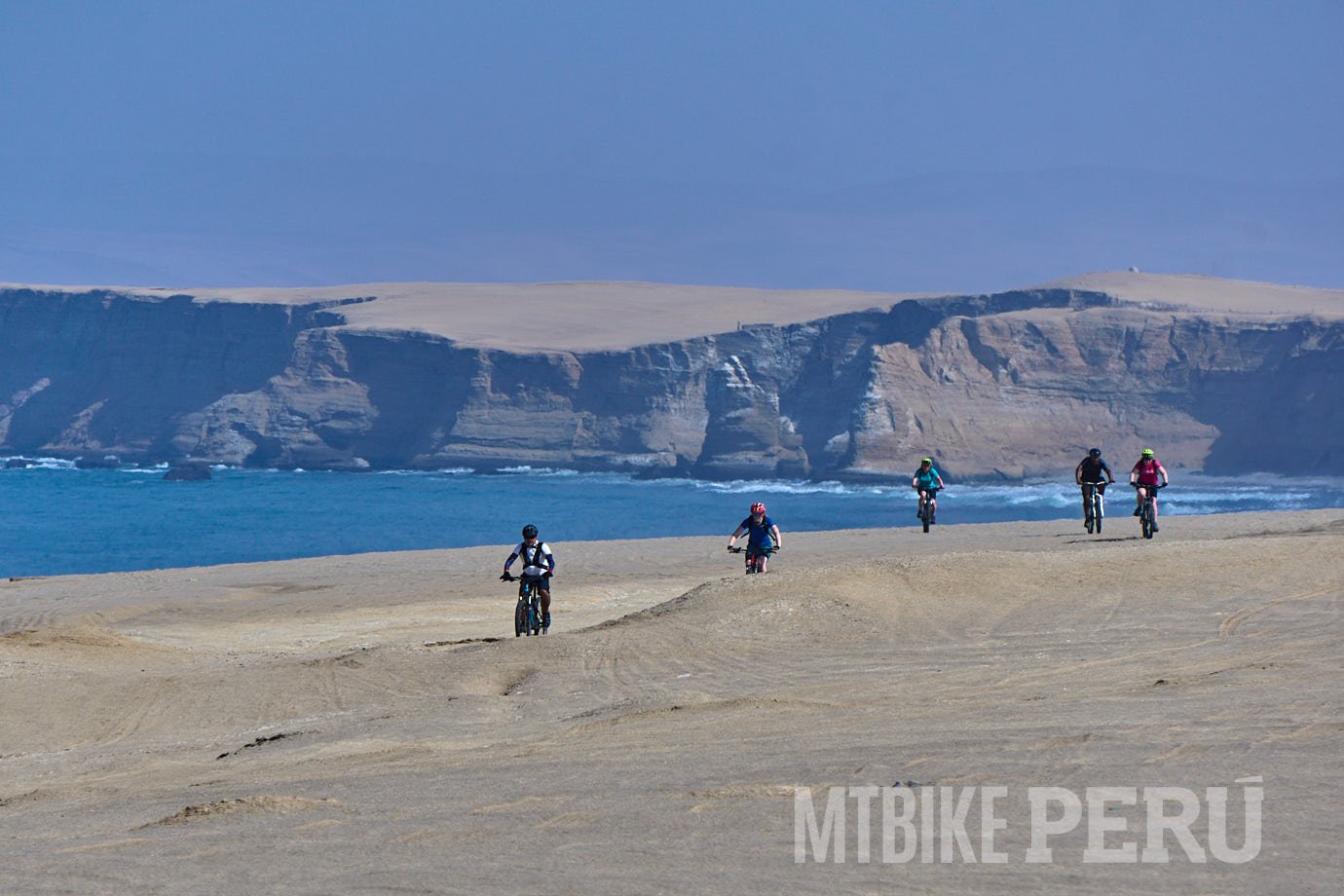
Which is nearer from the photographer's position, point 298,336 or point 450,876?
point 450,876

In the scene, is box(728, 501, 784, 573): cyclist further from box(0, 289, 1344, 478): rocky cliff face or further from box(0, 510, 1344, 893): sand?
box(0, 289, 1344, 478): rocky cliff face

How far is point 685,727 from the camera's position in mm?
9406

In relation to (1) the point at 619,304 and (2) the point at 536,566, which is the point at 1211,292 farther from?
(2) the point at 536,566

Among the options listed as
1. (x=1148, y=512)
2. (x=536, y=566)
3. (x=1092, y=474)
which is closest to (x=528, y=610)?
(x=536, y=566)

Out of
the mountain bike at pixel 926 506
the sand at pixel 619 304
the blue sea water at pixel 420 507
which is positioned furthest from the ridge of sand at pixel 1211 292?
the mountain bike at pixel 926 506

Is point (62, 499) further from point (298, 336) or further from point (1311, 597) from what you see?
point (1311, 597)

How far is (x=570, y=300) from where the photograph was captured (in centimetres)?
18562

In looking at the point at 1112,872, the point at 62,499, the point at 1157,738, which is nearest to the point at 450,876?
the point at 1112,872

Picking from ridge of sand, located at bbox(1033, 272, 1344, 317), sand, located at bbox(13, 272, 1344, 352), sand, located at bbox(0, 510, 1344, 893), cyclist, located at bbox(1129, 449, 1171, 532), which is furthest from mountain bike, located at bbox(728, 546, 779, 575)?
ridge of sand, located at bbox(1033, 272, 1344, 317)

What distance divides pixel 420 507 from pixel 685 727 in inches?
3237

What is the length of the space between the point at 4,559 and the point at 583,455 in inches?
3070

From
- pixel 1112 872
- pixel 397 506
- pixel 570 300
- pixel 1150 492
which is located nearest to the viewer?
pixel 1112 872

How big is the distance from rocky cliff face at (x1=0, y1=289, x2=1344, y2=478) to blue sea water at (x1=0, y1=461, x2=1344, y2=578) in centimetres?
436

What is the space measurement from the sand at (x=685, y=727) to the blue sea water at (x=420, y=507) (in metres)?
39.7
